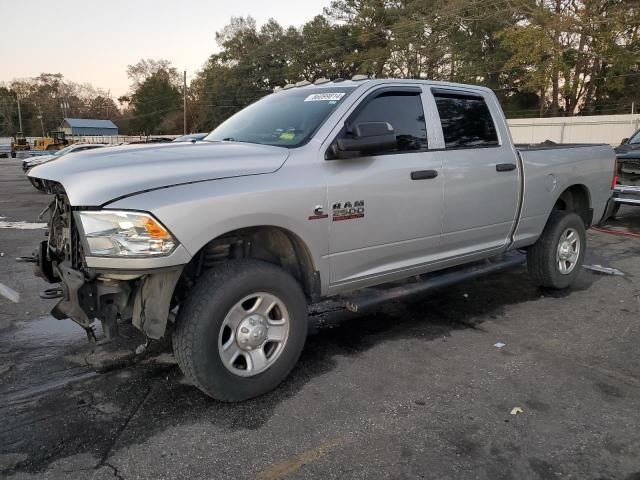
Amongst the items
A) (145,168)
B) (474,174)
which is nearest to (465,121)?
(474,174)

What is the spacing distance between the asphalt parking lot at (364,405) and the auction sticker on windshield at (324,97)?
1.93 m

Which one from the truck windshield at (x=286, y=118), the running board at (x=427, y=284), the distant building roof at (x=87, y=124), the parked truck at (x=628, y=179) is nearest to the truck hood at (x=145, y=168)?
the truck windshield at (x=286, y=118)

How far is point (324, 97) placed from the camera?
401cm

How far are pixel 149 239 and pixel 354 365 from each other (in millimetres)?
1811

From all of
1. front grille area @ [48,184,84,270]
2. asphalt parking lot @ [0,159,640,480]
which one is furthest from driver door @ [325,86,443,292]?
front grille area @ [48,184,84,270]

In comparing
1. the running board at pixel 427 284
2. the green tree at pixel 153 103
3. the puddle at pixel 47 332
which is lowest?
the puddle at pixel 47 332

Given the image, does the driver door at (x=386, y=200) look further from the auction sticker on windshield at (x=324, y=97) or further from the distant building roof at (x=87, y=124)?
the distant building roof at (x=87, y=124)

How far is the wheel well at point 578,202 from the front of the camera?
5758mm

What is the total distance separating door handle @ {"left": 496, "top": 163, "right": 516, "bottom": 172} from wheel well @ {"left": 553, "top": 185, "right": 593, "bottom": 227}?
127 cm

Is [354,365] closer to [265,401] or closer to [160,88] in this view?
[265,401]

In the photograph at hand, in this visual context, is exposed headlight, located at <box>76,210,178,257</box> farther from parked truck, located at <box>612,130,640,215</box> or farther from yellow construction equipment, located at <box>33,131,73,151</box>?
yellow construction equipment, located at <box>33,131,73,151</box>

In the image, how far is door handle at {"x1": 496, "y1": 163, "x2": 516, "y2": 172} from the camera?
468 centimetres

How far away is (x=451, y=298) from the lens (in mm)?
5488

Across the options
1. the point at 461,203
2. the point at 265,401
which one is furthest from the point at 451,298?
the point at 265,401
